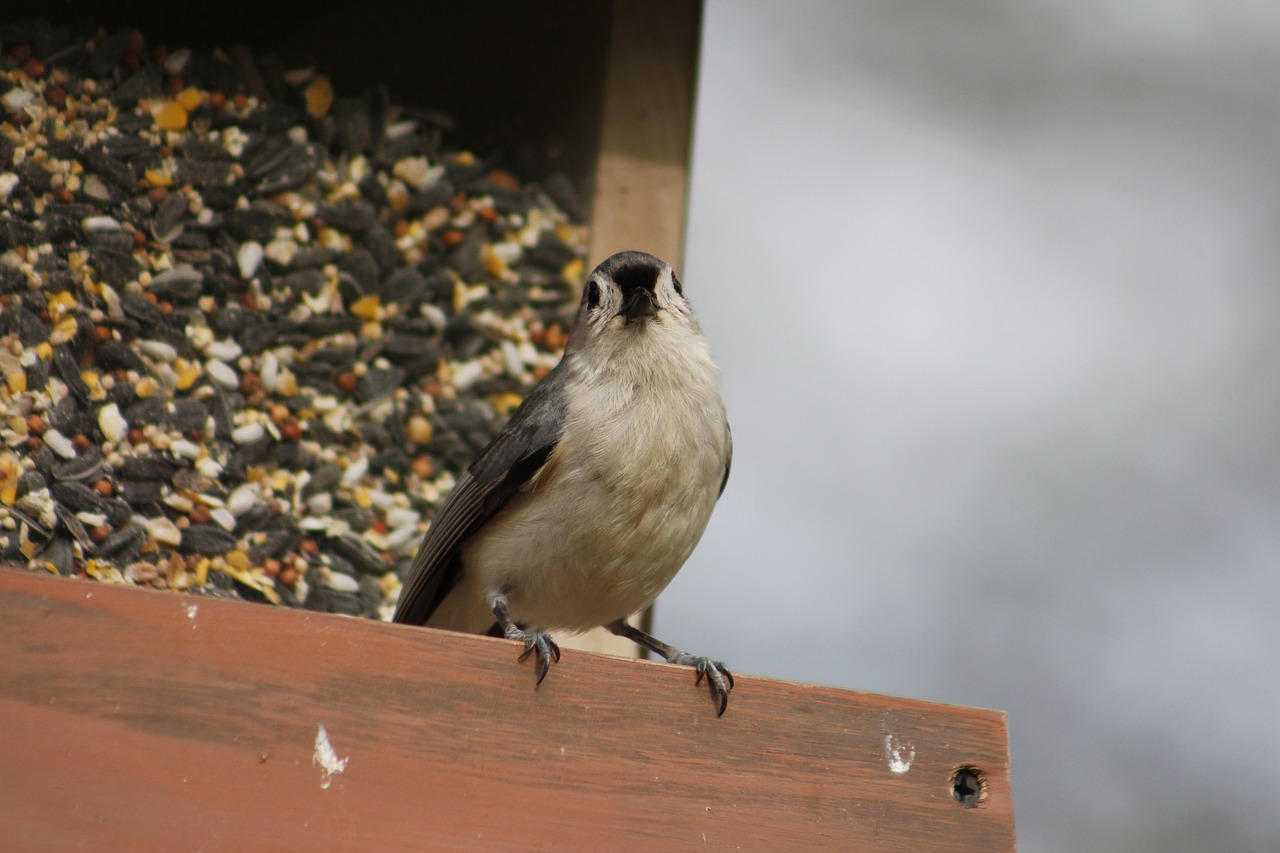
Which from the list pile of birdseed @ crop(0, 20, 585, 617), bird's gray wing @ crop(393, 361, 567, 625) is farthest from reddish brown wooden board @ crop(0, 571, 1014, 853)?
pile of birdseed @ crop(0, 20, 585, 617)

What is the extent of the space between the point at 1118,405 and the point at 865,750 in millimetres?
4157

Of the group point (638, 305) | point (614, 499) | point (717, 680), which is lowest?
point (717, 680)

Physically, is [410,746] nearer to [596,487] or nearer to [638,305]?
[596,487]

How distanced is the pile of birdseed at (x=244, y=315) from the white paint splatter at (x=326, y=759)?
93 cm

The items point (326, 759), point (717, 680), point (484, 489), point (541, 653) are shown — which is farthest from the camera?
point (484, 489)

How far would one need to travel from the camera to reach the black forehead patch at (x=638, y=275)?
2.65 m

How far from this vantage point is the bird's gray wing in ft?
7.95

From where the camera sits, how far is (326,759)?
1.64 metres

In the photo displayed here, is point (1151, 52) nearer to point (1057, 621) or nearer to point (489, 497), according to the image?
point (1057, 621)

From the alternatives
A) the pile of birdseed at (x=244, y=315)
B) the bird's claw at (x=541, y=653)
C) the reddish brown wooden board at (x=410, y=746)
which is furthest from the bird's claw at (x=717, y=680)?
the pile of birdseed at (x=244, y=315)

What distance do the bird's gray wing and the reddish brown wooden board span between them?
657 millimetres

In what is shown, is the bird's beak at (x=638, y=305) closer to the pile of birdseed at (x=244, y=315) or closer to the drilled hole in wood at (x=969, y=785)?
the pile of birdseed at (x=244, y=315)

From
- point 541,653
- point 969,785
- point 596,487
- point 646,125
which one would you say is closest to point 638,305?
point 596,487

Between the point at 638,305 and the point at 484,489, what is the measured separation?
45 cm
